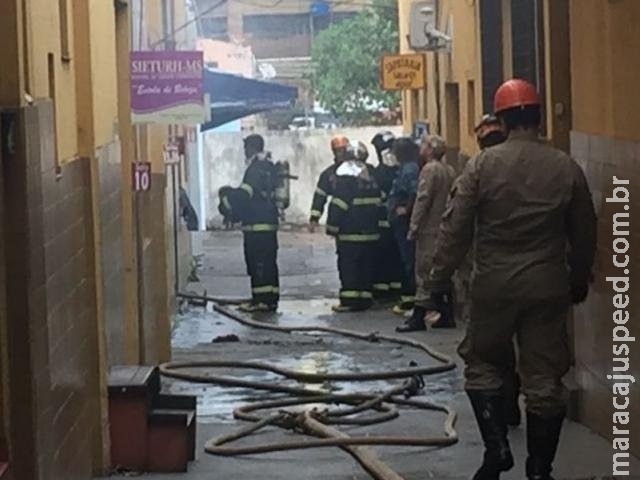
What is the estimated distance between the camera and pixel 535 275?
7852 millimetres

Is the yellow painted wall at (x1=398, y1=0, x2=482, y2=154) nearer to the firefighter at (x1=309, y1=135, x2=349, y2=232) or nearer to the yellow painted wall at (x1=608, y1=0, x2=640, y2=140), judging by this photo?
the firefighter at (x1=309, y1=135, x2=349, y2=232)

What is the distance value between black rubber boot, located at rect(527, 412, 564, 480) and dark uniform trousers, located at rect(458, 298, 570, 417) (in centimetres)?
4

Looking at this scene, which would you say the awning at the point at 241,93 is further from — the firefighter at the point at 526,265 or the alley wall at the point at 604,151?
the firefighter at the point at 526,265

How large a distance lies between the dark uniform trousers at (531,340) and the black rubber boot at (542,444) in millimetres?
44

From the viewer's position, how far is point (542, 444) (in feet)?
26.1

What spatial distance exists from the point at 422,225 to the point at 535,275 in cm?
906

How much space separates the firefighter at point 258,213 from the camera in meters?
19.2

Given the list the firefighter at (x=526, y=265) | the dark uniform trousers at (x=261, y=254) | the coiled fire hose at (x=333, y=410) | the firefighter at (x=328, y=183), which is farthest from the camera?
the firefighter at (x=328, y=183)

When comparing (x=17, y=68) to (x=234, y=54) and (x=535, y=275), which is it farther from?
(x=234, y=54)

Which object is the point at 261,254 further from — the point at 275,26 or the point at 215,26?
the point at 275,26

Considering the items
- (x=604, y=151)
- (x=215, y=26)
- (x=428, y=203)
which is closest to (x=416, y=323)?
(x=428, y=203)

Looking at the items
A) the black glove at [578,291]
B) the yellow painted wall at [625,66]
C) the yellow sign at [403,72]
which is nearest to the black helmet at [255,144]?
the yellow sign at [403,72]

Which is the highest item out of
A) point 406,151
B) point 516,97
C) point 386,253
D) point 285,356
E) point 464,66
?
point 464,66

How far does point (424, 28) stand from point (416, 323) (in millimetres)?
5775
